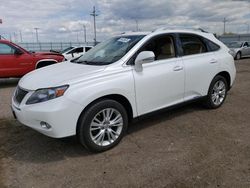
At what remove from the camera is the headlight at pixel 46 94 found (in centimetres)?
323

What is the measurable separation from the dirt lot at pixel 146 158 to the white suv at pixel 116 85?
0.34 meters

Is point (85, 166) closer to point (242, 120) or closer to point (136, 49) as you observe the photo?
point (136, 49)

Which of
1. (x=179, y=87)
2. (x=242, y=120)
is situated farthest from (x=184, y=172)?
(x=242, y=120)

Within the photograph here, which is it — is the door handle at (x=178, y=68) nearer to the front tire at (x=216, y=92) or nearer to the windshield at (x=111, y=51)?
the windshield at (x=111, y=51)

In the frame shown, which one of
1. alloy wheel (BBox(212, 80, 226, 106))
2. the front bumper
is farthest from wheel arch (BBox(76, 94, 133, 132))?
alloy wheel (BBox(212, 80, 226, 106))

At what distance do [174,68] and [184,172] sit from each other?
190 centimetres

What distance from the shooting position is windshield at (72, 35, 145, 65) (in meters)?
4.02

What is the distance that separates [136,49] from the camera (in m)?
3.98

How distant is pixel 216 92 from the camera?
17.7 feet

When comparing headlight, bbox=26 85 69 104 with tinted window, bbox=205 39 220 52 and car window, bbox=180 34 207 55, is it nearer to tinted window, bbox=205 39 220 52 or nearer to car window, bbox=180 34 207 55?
car window, bbox=180 34 207 55

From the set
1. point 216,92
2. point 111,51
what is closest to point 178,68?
point 111,51

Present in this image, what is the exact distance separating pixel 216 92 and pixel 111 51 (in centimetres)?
255

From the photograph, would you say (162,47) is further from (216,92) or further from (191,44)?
(216,92)

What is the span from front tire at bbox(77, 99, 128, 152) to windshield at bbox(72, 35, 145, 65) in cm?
75
